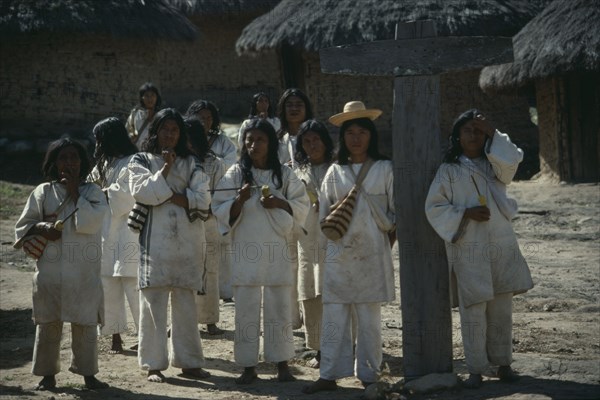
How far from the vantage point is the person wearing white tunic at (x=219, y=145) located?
8.79 m

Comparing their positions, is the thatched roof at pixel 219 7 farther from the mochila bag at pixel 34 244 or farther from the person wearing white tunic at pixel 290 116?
the mochila bag at pixel 34 244

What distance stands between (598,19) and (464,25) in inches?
118

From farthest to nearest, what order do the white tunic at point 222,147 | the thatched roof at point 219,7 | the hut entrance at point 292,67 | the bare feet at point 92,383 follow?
the thatched roof at point 219,7 → the hut entrance at point 292,67 → the white tunic at point 222,147 → the bare feet at point 92,383

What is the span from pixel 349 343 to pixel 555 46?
958 centimetres

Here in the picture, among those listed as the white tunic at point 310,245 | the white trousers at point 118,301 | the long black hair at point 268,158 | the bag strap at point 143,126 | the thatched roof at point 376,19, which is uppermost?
the thatched roof at point 376,19

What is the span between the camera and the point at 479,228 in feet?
20.8

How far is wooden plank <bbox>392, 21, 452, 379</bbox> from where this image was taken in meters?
6.39

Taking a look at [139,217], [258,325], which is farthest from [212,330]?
[139,217]

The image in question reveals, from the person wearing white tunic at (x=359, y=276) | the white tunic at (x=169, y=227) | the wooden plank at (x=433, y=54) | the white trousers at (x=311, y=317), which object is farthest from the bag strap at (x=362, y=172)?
the white trousers at (x=311, y=317)

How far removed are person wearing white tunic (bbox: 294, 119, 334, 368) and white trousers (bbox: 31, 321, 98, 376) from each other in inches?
61.8

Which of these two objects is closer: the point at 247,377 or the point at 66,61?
the point at 247,377

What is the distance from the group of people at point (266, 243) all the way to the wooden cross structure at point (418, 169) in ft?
0.42

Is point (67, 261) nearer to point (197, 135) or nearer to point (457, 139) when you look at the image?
point (197, 135)

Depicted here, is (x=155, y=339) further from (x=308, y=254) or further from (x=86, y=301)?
(x=308, y=254)
